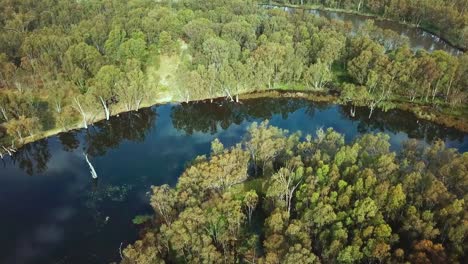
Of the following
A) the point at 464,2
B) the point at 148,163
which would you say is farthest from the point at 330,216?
the point at 464,2

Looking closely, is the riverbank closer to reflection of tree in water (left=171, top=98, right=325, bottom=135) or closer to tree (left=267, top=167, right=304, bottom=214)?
reflection of tree in water (left=171, top=98, right=325, bottom=135)

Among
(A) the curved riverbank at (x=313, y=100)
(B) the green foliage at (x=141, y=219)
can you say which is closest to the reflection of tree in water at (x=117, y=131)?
(A) the curved riverbank at (x=313, y=100)

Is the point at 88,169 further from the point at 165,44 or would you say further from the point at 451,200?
the point at 451,200

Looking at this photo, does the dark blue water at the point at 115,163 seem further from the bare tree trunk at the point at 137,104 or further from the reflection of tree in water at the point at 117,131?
the bare tree trunk at the point at 137,104

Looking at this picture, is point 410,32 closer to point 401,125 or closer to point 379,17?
point 379,17

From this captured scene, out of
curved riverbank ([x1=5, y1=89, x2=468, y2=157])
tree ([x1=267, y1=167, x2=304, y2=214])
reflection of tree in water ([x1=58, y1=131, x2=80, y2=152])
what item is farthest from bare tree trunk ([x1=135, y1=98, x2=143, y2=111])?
tree ([x1=267, y1=167, x2=304, y2=214])

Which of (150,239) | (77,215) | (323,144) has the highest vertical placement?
(323,144)
